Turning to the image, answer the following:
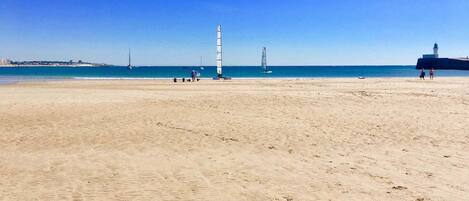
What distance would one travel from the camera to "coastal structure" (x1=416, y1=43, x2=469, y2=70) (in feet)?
427

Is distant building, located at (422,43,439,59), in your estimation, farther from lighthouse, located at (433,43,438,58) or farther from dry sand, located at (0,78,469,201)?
dry sand, located at (0,78,469,201)

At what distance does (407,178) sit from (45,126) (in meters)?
9.85

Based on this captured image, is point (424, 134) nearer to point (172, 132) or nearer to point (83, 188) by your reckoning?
point (172, 132)

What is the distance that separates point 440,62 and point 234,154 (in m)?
144

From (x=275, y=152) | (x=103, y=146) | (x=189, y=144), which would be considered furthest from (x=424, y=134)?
(x=103, y=146)

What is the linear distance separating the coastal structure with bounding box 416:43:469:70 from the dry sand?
127 metres

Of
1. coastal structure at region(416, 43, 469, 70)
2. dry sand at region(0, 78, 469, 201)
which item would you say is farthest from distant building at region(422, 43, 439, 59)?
dry sand at region(0, 78, 469, 201)

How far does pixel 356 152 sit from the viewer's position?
9430 mm

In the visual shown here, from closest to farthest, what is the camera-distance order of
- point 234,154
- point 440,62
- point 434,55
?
point 234,154
point 440,62
point 434,55

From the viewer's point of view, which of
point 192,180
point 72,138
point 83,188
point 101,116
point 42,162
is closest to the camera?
point 83,188

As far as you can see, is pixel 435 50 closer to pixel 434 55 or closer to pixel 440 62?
pixel 434 55

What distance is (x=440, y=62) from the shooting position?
138 meters

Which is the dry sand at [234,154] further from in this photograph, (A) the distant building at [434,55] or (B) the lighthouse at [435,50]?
(B) the lighthouse at [435,50]

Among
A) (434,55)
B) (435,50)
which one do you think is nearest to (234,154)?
(434,55)
